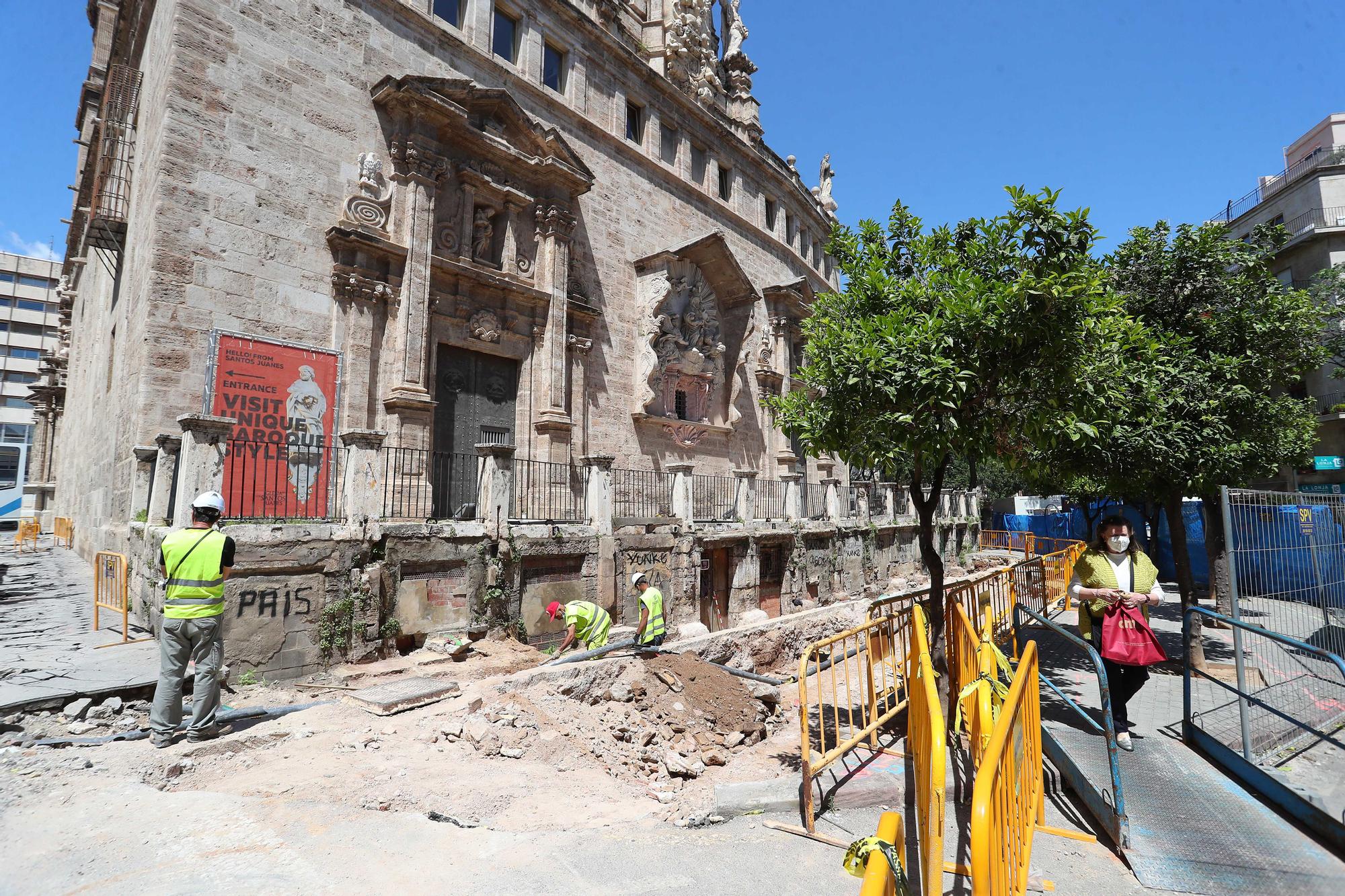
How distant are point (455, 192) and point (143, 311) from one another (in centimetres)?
577

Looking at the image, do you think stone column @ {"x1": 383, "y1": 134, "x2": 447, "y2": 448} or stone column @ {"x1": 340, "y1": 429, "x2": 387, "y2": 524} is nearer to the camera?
stone column @ {"x1": 340, "y1": 429, "x2": 387, "y2": 524}

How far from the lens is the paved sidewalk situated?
211 inches

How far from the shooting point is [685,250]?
695 inches

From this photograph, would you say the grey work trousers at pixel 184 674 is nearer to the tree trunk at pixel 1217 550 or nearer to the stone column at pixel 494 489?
the stone column at pixel 494 489

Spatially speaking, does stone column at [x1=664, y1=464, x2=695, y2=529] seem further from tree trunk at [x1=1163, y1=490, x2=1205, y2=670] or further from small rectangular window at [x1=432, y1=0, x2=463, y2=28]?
small rectangular window at [x1=432, y1=0, x2=463, y2=28]

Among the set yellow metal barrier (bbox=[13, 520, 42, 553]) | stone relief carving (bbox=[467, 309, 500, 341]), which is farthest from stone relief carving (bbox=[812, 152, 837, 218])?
yellow metal barrier (bbox=[13, 520, 42, 553])

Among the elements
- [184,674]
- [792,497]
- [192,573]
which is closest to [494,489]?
[192,573]

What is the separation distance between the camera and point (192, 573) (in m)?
4.89

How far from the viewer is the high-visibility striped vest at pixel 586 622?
8211 millimetres

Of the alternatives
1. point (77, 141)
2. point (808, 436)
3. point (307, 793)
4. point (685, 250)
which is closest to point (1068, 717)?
point (808, 436)

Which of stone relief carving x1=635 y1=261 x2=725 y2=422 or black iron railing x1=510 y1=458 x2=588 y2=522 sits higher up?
stone relief carving x1=635 y1=261 x2=725 y2=422

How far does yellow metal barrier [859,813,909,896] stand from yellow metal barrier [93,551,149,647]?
329 inches

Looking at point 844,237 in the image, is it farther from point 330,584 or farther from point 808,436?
point 330,584

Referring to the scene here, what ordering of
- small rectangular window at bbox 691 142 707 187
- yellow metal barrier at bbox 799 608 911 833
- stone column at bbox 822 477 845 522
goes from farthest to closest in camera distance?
small rectangular window at bbox 691 142 707 187
stone column at bbox 822 477 845 522
yellow metal barrier at bbox 799 608 911 833
